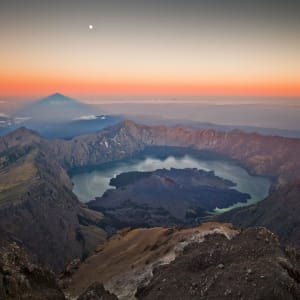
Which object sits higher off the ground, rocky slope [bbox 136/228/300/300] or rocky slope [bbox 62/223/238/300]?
rocky slope [bbox 136/228/300/300]

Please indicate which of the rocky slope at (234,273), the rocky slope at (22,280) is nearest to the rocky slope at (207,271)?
the rocky slope at (234,273)

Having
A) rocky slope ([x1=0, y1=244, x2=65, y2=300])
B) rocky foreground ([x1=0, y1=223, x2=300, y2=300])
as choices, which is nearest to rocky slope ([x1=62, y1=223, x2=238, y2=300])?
rocky foreground ([x1=0, y1=223, x2=300, y2=300])

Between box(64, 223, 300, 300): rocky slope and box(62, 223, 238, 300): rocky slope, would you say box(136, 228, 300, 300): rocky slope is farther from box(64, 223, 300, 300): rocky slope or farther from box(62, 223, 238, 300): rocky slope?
box(62, 223, 238, 300): rocky slope

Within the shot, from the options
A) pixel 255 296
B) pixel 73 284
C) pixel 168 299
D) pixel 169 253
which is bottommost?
pixel 73 284

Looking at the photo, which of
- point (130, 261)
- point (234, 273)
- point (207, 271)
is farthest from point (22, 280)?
point (130, 261)

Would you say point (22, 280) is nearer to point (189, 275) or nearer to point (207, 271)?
point (189, 275)

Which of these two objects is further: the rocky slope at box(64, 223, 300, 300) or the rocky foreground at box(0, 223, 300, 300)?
the rocky foreground at box(0, 223, 300, 300)

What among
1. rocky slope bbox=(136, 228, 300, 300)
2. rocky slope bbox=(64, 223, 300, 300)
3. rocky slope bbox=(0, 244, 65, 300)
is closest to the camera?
rocky slope bbox=(136, 228, 300, 300)

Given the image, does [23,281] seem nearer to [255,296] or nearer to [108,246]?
[255,296]

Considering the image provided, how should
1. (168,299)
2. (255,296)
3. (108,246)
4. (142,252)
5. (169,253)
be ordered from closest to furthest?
1. (255,296)
2. (168,299)
3. (169,253)
4. (142,252)
5. (108,246)

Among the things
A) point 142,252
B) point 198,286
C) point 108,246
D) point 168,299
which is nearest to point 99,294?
point 168,299

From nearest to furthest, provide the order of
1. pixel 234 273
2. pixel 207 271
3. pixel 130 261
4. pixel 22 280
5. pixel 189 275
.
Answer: pixel 234 273 < pixel 22 280 < pixel 207 271 < pixel 189 275 < pixel 130 261
